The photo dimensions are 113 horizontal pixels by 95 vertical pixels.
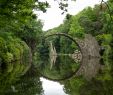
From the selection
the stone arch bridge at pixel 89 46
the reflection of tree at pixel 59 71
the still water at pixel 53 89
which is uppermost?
the stone arch bridge at pixel 89 46

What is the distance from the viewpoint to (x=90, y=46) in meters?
65.6

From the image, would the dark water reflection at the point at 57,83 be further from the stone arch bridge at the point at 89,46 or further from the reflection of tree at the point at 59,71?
the stone arch bridge at the point at 89,46

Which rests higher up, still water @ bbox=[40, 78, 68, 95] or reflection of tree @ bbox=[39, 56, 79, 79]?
reflection of tree @ bbox=[39, 56, 79, 79]

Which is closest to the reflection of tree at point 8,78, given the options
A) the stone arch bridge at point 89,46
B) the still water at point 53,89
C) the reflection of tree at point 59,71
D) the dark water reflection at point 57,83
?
the dark water reflection at point 57,83

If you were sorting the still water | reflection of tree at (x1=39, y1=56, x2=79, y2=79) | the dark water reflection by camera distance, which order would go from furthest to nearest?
reflection of tree at (x1=39, y1=56, x2=79, y2=79) → the dark water reflection → the still water

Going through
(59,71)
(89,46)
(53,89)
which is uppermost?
(89,46)

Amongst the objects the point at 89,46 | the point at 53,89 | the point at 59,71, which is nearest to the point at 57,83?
the point at 53,89

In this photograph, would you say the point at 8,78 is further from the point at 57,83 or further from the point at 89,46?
the point at 89,46

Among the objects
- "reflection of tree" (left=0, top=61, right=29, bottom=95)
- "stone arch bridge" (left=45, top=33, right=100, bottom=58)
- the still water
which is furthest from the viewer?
"stone arch bridge" (left=45, top=33, right=100, bottom=58)

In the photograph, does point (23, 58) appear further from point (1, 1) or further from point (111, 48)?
point (1, 1)

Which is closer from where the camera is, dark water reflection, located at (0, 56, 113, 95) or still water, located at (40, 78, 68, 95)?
still water, located at (40, 78, 68, 95)

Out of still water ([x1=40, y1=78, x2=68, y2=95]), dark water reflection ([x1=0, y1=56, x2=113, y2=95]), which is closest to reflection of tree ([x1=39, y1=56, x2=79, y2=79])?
dark water reflection ([x1=0, y1=56, x2=113, y2=95])

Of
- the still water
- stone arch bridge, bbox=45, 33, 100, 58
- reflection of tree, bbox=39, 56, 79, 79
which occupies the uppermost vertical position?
stone arch bridge, bbox=45, 33, 100, 58

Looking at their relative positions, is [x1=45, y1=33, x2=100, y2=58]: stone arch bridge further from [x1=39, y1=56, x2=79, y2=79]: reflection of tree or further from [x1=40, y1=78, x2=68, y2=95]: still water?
[x1=40, y1=78, x2=68, y2=95]: still water
